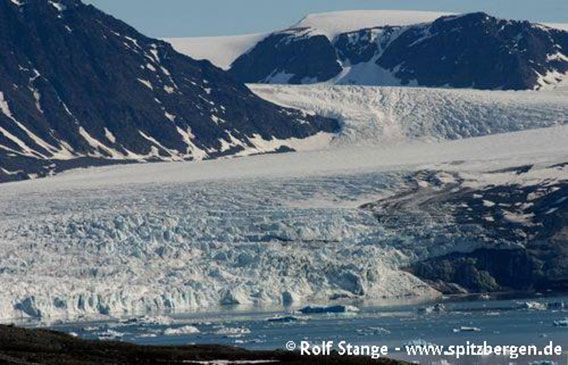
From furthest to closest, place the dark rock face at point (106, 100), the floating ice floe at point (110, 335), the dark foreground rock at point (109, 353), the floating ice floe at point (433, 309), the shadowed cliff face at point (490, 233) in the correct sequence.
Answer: the dark rock face at point (106, 100)
the shadowed cliff face at point (490, 233)
the floating ice floe at point (433, 309)
the floating ice floe at point (110, 335)
the dark foreground rock at point (109, 353)

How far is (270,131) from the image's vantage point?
174000mm

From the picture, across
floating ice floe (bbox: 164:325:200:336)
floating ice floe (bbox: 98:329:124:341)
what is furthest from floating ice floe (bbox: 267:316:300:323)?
floating ice floe (bbox: 98:329:124:341)

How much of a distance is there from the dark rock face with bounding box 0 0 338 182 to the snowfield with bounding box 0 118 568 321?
2035 inches

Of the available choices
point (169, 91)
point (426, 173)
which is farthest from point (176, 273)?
point (169, 91)

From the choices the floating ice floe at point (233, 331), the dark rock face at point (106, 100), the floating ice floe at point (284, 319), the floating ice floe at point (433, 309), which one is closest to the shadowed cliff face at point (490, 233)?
the floating ice floe at point (433, 309)

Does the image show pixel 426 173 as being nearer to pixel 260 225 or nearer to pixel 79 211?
pixel 260 225

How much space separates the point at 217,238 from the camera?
9550 cm

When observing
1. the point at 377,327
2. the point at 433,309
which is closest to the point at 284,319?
the point at 377,327

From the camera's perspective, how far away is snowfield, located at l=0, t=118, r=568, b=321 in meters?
89.4

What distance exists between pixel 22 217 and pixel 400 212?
19888 millimetres

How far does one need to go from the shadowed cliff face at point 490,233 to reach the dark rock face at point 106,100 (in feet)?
185

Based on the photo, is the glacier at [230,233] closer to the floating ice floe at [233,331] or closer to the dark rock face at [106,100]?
the floating ice floe at [233,331]

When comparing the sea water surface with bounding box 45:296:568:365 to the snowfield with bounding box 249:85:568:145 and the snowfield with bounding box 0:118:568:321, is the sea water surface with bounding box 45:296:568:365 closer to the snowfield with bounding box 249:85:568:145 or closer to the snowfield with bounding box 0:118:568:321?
the snowfield with bounding box 0:118:568:321

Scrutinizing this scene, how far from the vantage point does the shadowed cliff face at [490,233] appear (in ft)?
313
